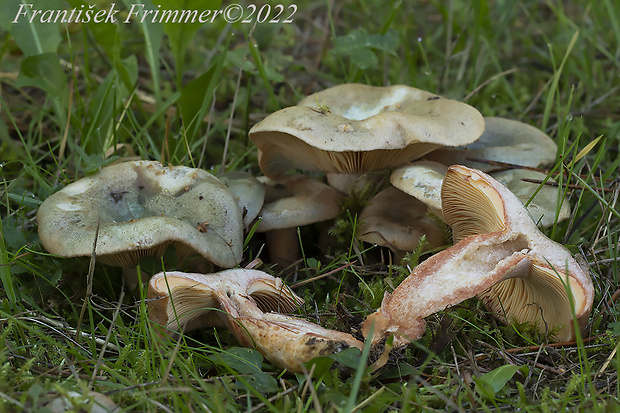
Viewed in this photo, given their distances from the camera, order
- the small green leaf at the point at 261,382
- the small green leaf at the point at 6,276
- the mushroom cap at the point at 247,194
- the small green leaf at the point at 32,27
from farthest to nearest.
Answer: the small green leaf at the point at 32,27 < the mushroom cap at the point at 247,194 < the small green leaf at the point at 6,276 < the small green leaf at the point at 261,382

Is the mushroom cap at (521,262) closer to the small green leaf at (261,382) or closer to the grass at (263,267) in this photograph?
the grass at (263,267)

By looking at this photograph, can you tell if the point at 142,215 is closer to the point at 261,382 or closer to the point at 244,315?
the point at 244,315

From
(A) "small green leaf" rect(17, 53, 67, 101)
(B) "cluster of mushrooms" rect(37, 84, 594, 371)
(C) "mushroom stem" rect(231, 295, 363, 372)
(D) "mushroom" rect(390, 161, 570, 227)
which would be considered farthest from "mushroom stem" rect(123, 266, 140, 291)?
(A) "small green leaf" rect(17, 53, 67, 101)

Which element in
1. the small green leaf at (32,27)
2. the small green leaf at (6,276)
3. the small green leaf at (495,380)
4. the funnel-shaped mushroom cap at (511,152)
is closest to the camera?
the small green leaf at (495,380)

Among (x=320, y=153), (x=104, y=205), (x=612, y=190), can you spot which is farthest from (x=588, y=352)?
(x=104, y=205)

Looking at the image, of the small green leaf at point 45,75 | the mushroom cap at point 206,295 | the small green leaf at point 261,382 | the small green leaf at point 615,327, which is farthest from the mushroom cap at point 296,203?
the small green leaf at point 45,75

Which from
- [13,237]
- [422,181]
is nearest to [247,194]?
[422,181]

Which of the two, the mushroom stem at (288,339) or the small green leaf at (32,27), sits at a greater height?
the small green leaf at (32,27)

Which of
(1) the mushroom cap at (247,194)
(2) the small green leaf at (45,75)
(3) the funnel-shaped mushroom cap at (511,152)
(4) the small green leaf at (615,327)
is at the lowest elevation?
(4) the small green leaf at (615,327)
